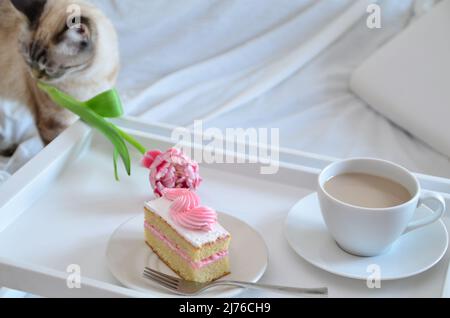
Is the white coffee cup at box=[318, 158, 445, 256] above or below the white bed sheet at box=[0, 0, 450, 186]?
below

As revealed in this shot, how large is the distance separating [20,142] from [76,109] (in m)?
A: 0.30

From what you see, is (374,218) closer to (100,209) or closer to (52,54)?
(100,209)

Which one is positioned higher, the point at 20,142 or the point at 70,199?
the point at 20,142

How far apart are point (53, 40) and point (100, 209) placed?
35 centimetres

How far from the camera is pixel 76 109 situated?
41.4 inches

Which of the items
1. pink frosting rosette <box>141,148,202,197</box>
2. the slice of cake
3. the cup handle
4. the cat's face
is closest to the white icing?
the slice of cake

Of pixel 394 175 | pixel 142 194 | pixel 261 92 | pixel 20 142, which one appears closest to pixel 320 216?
pixel 394 175

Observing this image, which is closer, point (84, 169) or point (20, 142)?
point (84, 169)

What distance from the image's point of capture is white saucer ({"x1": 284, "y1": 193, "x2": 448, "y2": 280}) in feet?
2.57

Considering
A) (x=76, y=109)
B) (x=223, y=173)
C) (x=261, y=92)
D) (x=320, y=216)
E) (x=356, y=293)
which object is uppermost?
(x=261, y=92)

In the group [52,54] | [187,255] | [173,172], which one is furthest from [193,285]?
[52,54]

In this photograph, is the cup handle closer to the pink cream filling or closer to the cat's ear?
the pink cream filling

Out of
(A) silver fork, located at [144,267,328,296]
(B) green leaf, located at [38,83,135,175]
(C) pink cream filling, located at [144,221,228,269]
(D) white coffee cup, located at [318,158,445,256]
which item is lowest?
(A) silver fork, located at [144,267,328,296]

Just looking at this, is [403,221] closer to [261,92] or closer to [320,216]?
[320,216]
